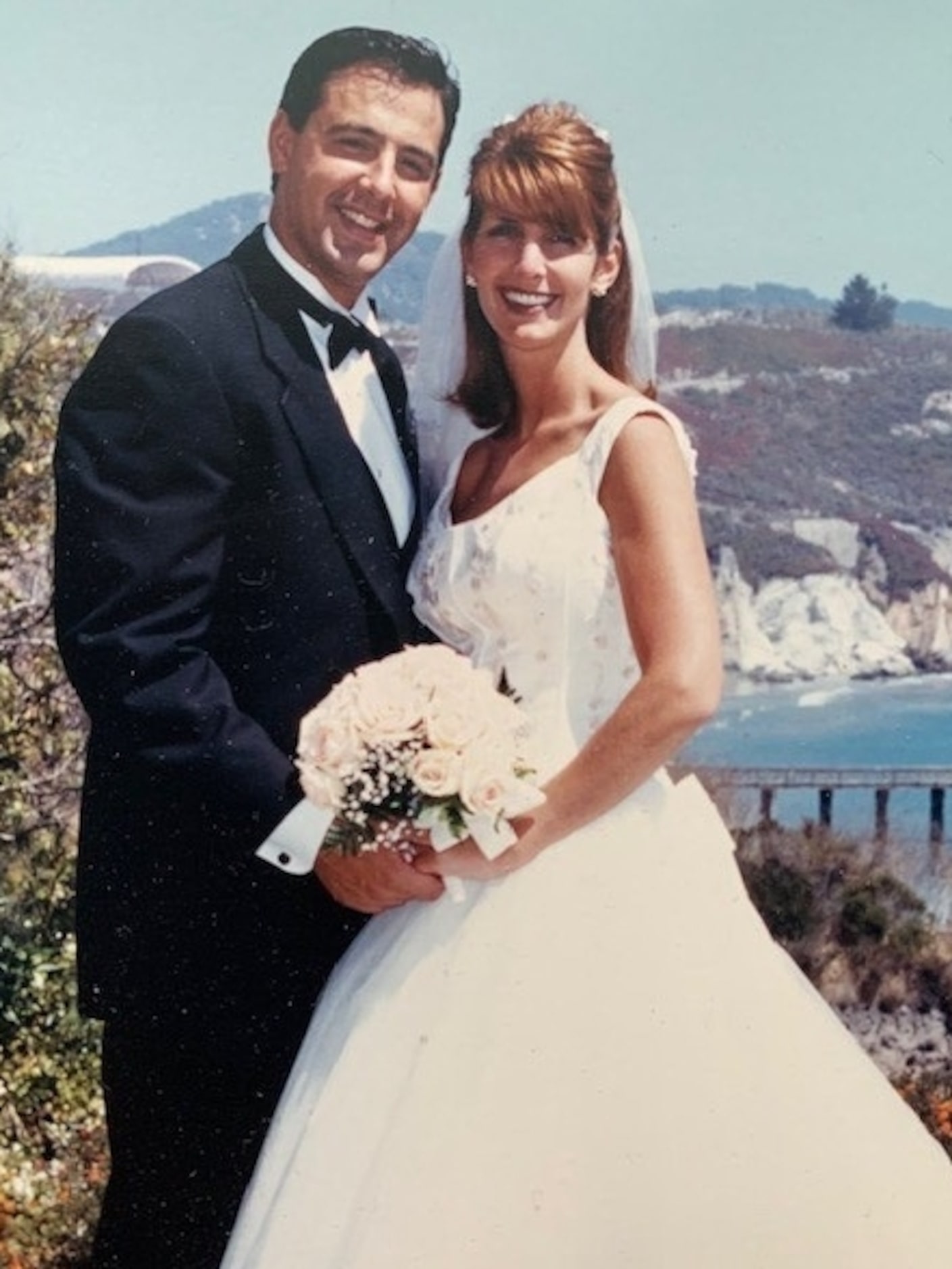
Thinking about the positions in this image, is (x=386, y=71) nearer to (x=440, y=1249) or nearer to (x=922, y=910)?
(x=440, y=1249)

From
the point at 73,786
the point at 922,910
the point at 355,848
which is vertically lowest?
the point at 922,910

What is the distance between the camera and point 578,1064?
9.99 ft

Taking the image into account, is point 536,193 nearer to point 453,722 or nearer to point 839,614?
point 453,722

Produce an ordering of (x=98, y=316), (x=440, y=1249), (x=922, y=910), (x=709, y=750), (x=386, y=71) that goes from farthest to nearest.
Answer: (x=922, y=910) → (x=98, y=316) → (x=709, y=750) → (x=386, y=71) → (x=440, y=1249)

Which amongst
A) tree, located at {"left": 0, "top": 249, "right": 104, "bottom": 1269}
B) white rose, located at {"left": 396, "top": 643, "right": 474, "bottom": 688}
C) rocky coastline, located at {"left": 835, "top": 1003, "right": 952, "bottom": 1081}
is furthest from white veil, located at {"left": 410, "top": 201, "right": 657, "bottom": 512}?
rocky coastline, located at {"left": 835, "top": 1003, "right": 952, "bottom": 1081}

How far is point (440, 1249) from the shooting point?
293 centimetres

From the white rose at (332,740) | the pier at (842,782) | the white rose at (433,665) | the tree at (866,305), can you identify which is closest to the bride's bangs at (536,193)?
the white rose at (433,665)

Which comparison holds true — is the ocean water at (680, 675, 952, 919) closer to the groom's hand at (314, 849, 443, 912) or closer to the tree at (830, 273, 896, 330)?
the tree at (830, 273, 896, 330)

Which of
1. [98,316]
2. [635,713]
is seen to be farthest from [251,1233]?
[98,316]

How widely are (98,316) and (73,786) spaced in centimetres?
159

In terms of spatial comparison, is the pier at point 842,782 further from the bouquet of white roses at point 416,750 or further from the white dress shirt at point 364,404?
the bouquet of white roses at point 416,750

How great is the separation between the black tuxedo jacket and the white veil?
0.29 m

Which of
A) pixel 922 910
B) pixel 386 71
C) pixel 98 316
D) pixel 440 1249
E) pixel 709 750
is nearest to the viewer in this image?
pixel 440 1249

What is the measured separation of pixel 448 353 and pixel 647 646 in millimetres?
811
